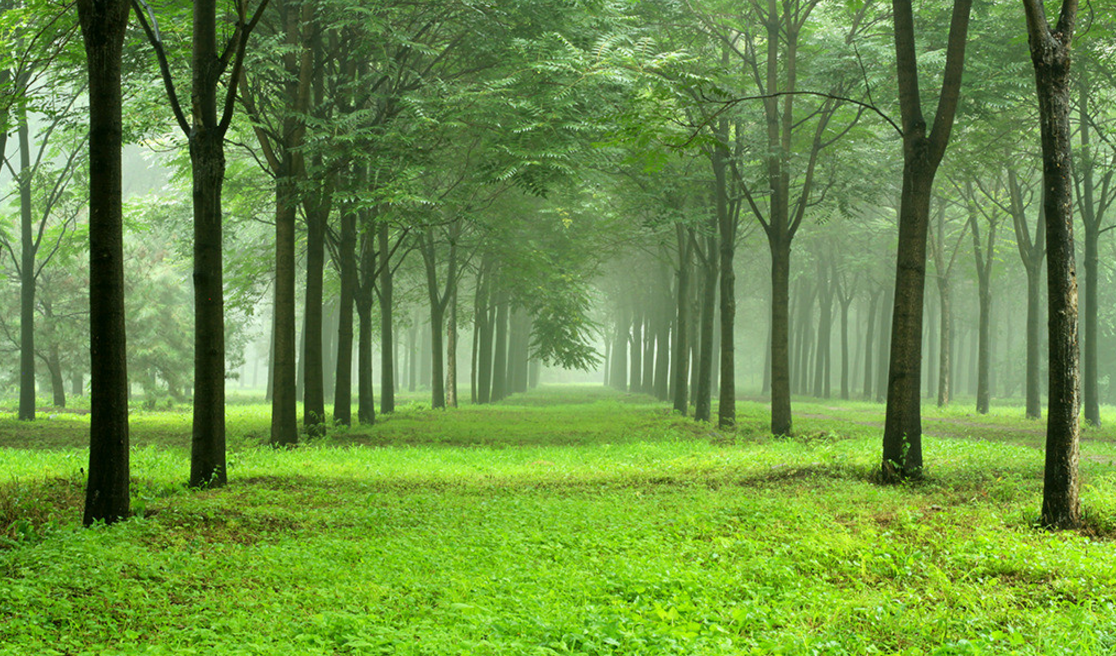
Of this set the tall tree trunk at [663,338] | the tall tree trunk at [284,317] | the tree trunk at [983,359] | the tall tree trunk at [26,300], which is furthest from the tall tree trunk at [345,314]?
the tree trunk at [983,359]

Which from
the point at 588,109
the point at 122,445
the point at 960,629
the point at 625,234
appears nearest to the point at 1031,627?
the point at 960,629

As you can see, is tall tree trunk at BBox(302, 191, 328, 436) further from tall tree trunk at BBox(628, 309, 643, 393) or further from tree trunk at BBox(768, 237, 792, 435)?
tall tree trunk at BBox(628, 309, 643, 393)

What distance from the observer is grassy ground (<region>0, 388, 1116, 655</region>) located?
443 centimetres

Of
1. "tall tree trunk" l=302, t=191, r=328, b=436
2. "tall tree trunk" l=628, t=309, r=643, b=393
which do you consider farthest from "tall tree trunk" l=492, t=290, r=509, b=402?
"tall tree trunk" l=302, t=191, r=328, b=436

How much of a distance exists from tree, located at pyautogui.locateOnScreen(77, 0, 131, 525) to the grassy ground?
0.53 metres

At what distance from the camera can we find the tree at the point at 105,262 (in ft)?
22.0

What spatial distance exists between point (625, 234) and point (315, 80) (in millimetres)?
14179

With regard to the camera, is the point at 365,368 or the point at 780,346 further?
the point at 365,368

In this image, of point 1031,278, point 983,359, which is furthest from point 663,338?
point 1031,278

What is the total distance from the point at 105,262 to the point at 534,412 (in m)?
21.8

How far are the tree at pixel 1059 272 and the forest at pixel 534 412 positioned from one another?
0.03 metres

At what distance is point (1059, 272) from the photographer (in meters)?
6.95

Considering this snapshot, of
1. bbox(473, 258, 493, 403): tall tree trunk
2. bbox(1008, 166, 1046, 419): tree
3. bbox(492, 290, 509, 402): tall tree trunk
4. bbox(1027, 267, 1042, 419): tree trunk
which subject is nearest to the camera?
bbox(1008, 166, 1046, 419): tree

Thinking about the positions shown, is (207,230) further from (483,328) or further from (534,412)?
(483,328)
